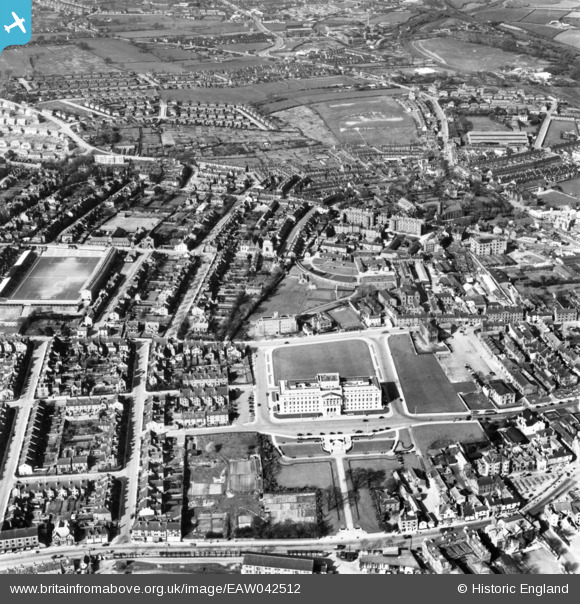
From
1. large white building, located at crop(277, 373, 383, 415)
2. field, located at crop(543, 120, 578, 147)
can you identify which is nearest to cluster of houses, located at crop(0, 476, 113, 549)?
large white building, located at crop(277, 373, 383, 415)

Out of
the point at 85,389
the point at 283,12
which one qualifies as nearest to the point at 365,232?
the point at 85,389

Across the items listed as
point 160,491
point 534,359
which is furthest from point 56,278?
point 534,359

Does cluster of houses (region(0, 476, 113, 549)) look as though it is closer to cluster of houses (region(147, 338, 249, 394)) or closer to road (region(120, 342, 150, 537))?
road (region(120, 342, 150, 537))

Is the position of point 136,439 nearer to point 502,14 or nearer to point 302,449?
point 302,449

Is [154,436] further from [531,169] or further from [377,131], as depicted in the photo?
[377,131]

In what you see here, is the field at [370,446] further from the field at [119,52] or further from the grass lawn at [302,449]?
the field at [119,52]
